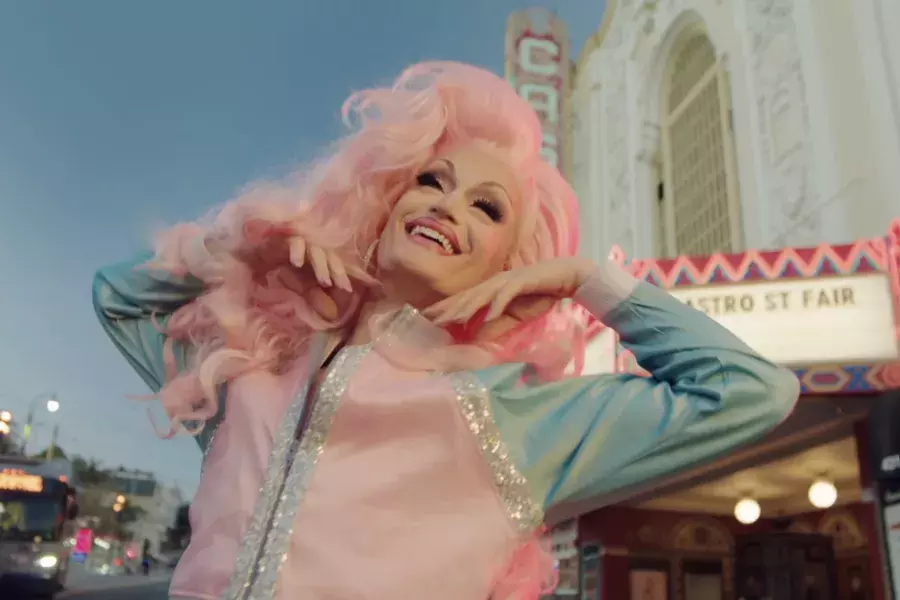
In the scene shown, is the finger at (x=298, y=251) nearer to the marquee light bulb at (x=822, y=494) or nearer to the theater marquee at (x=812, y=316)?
the theater marquee at (x=812, y=316)

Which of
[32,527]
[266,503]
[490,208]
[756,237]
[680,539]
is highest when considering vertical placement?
[756,237]

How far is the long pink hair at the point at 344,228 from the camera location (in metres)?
1.43

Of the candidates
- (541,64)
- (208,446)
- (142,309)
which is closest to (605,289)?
(208,446)

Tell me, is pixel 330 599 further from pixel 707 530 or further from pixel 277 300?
pixel 707 530

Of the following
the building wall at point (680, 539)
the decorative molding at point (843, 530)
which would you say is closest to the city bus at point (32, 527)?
the building wall at point (680, 539)

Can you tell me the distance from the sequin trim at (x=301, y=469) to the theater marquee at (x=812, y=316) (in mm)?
4177

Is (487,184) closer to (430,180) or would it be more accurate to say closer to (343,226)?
(430,180)

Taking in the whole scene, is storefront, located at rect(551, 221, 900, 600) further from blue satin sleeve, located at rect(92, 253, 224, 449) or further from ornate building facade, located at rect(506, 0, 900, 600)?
blue satin sleeve, located at rect(92, 253, 224, 449)

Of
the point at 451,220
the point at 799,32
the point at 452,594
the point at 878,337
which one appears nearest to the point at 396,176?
the point at 451,220

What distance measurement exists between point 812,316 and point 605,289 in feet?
13.6

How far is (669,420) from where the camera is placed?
1189mm

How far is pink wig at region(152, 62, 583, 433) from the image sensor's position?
144cm

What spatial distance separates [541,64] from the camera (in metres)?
11.3

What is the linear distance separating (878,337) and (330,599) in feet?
15.2
